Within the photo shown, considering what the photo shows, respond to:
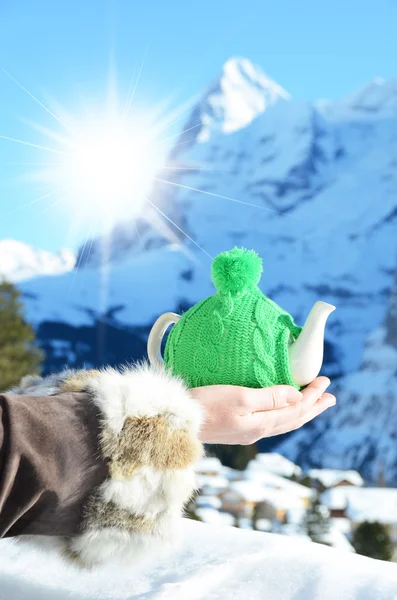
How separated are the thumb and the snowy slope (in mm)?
266

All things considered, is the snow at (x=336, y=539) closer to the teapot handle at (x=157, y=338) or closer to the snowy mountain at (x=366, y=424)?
the teapot handle at (x=157, y=338)

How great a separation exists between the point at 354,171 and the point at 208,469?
17763 mm

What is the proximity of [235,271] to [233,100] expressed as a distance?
97.0 ft

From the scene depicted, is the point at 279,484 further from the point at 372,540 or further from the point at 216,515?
the point at 372,540

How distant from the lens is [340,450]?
15.1 meters

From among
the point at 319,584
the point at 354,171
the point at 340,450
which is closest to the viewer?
the point at 319,584

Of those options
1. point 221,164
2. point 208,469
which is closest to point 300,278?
point 221,164

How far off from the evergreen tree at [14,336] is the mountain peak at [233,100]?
1892 cm

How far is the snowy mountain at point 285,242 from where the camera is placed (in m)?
15.4

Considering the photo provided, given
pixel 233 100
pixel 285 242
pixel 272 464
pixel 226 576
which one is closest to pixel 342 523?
pixel 272 464

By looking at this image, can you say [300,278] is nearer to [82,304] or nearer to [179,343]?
[82,304]

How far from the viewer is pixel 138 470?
0.67 m

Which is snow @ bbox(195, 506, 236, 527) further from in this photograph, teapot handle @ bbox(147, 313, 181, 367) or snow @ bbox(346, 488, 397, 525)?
teapot handle @ bbox(147, 313, 181, 367)

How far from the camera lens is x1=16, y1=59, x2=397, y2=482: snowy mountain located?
15422 millimetres
